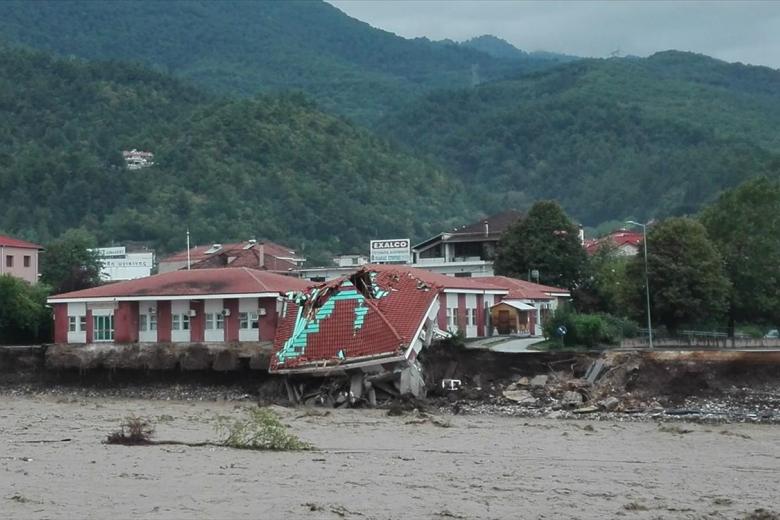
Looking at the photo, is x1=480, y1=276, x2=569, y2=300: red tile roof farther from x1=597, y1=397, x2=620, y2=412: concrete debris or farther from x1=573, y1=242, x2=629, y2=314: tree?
x1=597, y1=397, x2=620, y2=412: concrete debris

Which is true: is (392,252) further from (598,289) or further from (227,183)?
(227,183)

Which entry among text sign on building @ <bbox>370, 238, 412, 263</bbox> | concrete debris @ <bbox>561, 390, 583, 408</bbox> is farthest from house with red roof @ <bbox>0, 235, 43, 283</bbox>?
concrete debris @ <bbox>561, 390, 583, 408</bbox>

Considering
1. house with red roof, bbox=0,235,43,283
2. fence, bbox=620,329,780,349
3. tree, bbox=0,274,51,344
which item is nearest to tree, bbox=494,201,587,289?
fence, bbox=620,329,780,349

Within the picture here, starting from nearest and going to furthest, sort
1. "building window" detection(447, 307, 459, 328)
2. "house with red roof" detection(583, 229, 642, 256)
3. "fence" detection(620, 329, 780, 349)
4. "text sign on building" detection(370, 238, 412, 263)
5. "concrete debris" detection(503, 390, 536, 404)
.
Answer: "concrete debris" detection(503, 390, 536, 404)
"building window" detection(447, 307, 459, 328)
"fence" detection(620, 329, 780, 349)
"text sign on building" detection(370, 238, 412, 263)
"house with red roof" detection(583, 229, 642, 256)

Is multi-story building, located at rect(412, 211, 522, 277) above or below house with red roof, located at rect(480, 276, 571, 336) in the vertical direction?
above

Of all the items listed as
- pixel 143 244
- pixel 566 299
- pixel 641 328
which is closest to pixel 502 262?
pixel 566 299

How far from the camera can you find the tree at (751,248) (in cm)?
7019

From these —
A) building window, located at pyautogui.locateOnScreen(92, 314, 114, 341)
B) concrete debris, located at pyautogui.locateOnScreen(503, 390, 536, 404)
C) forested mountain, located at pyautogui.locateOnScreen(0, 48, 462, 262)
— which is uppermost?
forested mountain, located at pyautogui.locateOnScreen(0, 48, 462, 262)

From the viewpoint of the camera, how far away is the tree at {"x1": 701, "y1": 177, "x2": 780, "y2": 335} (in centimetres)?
7019

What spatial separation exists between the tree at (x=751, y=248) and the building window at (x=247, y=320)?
2833cm

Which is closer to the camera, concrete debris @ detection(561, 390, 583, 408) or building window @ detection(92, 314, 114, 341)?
concrete debris @ detection(561, 390, 583, 408)

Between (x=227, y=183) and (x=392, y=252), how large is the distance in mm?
75311

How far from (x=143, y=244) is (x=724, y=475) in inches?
5035

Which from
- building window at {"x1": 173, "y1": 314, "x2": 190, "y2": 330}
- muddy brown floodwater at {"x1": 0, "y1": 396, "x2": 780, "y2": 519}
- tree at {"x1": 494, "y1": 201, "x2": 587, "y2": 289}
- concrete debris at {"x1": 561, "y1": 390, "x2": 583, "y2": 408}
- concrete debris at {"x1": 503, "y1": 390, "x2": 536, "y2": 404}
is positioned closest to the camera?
muddy brown floodwater at {"x1": 0, "y1": 396, "x2": 780, "y2": 519}
